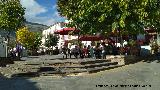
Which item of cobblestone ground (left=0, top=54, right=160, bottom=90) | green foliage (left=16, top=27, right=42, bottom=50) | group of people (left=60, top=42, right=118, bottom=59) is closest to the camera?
cobblestone ground (left=0, top=54, right=160, bottom=90)

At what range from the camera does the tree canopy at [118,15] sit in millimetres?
27812

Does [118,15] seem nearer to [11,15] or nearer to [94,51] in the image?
[94,51]

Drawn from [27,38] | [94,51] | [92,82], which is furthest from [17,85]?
[27,38]

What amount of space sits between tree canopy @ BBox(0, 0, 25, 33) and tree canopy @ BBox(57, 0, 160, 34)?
9169mm

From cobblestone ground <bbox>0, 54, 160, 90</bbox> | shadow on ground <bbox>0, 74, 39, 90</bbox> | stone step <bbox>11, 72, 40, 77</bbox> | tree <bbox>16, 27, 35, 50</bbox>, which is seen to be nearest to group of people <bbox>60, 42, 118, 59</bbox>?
stone step <bbox>11, 72, 40, 77</bbox>

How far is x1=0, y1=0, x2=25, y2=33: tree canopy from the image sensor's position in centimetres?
3869

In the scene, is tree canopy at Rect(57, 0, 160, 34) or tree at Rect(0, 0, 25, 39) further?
tree at Rect(0, 0, 25, 39)

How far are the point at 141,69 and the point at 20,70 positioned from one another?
22.5 ft

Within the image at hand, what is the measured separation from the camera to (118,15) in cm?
2892

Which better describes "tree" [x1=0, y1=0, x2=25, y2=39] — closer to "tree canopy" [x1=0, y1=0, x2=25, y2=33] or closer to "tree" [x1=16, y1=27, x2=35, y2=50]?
"tree canopy" [x1=0, y1=0, x2=25, y2=33]

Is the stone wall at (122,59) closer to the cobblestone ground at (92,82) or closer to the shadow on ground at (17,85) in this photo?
the cobblestone ground at (92,82)

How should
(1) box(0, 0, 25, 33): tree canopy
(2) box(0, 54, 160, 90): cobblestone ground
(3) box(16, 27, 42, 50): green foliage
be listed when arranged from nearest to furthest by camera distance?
(2) box(0, 54, 160, 90): cobblestone ground < (1) box(0, 0, 25, 33): tree canopy < (3) box(16, 27, 42, 50): green foliage

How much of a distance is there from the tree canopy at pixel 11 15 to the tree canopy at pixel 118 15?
917cm

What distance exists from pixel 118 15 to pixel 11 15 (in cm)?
1327
